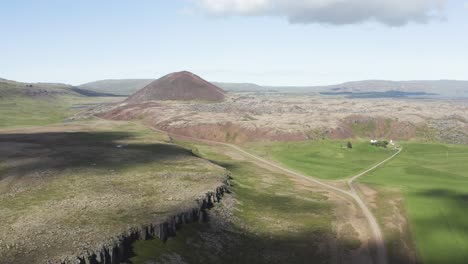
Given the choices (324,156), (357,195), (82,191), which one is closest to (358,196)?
(357,195)

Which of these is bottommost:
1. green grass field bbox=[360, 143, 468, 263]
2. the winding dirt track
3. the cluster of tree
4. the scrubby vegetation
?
the winding dirt track

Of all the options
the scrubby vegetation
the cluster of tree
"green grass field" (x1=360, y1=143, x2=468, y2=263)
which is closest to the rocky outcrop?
the scrubby vegetation

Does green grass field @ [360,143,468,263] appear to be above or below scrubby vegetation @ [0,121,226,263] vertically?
below

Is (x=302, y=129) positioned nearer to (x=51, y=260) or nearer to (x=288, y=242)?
(x=288, y=242)

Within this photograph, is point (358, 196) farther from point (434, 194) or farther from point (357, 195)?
point (434, 194)

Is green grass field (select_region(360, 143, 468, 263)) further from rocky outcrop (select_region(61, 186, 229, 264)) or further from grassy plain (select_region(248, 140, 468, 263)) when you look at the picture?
rocky outcrop (select_region(61, 186, 229, 264))

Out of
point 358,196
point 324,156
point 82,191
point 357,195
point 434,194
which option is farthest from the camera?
point 324,156

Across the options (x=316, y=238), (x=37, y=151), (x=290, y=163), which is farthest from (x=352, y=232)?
(x=37, y=151)
